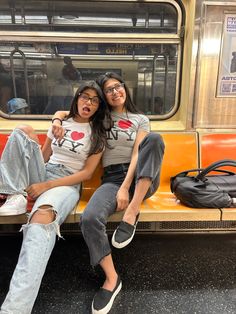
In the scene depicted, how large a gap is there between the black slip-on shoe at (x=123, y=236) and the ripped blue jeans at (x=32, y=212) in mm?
344

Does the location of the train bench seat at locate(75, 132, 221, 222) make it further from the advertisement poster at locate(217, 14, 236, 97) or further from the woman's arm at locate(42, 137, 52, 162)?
the advertisement poster at locate(217, 14, 236, 97)

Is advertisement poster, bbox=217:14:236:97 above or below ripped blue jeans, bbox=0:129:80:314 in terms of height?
above

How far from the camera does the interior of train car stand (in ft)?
8.20

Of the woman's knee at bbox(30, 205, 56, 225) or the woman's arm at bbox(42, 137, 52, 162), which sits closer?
the woman's knee at bbox(30, 205, 56, 225)

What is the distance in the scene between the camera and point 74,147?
2.03 m

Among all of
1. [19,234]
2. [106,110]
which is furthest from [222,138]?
[19,234]

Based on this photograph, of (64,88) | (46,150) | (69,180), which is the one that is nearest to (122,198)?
(69,180)

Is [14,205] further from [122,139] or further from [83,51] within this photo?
[83,51]

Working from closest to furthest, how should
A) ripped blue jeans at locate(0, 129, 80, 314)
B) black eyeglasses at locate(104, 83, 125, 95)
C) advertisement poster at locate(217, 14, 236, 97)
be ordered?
1. ripped blue jeans at locate(0, 129, 80, 314)
2. black eyeglasses at locate(104, 83, 125, 95)
3. advertisement poster at locate(217, 14, 236, 97)

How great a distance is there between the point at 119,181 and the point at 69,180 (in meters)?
0.36

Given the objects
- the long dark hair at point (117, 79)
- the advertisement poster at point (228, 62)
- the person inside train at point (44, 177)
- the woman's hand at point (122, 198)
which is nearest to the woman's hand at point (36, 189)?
the person inside train at point (44, 177)

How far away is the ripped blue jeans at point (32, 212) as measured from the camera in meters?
1.41

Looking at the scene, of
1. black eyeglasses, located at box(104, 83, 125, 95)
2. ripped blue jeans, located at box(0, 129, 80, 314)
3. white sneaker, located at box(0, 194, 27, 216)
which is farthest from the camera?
black eyeglasses, located at box(104, 83, 125, 95)

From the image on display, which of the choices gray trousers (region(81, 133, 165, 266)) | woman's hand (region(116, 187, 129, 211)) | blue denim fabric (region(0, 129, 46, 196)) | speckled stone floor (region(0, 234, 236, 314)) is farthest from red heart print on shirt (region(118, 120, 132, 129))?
speckled stone floor (region(0, 234, 236, 314))
